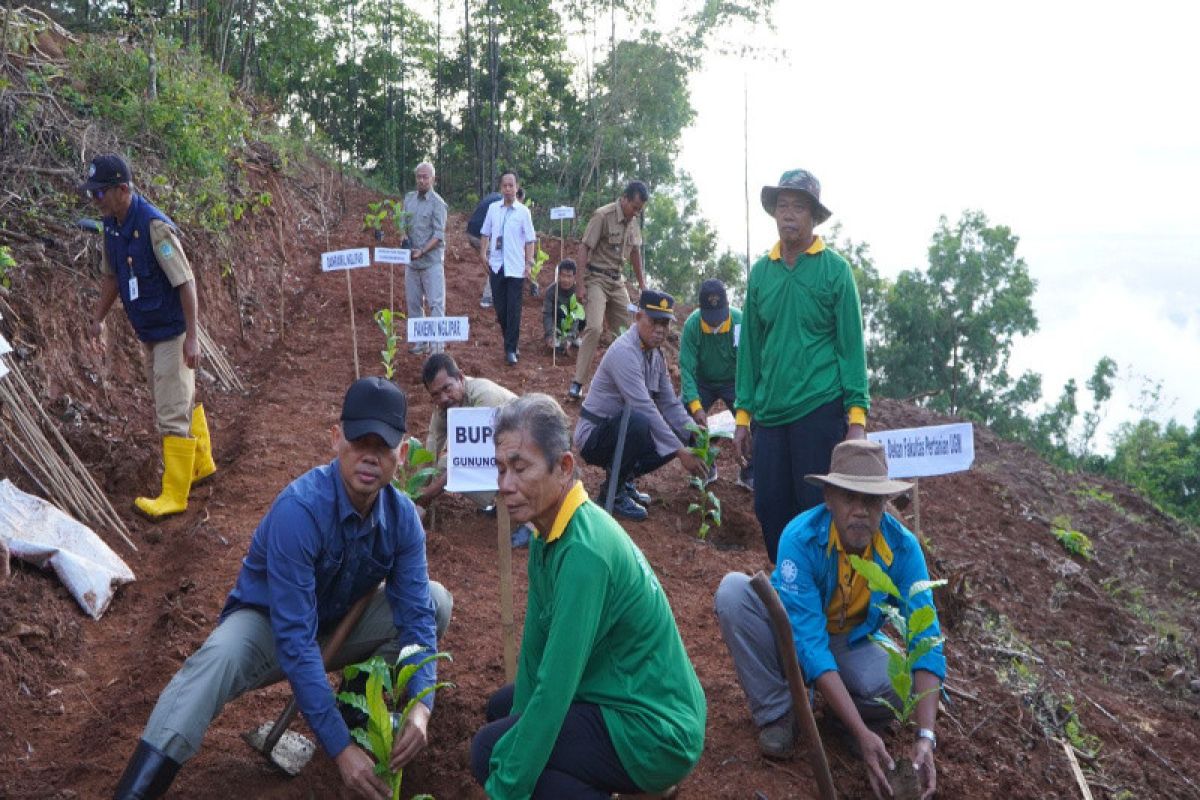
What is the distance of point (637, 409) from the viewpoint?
20.4 feet

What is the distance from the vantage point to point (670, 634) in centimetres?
290

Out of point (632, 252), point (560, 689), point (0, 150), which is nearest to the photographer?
point (560, 689)

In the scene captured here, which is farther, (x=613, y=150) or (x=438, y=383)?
(x=613, y=150)

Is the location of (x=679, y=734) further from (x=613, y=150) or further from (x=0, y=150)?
(x=613, y=150)

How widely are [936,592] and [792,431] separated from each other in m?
1.84

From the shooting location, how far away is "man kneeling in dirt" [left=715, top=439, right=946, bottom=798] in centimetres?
345

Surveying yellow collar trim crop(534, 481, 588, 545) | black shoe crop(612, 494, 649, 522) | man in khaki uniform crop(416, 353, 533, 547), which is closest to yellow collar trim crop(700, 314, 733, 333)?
black shoe crop(612, 494, 649, 522)

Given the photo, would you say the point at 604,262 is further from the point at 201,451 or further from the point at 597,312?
the point at 201,451

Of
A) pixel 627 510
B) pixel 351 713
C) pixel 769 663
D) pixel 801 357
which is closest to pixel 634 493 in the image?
pixel 627 510

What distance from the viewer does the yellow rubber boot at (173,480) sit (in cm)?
626

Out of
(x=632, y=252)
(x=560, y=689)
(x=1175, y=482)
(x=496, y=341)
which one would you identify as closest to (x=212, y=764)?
(x=560, y=689)

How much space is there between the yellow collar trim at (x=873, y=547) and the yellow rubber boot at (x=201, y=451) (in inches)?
180

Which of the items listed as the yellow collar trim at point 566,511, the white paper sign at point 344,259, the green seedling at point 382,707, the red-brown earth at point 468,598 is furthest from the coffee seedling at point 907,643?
the white paper sign at point 344,259

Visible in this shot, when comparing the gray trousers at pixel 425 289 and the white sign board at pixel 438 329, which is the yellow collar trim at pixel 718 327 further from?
the gray trousers at pixel 425 289
